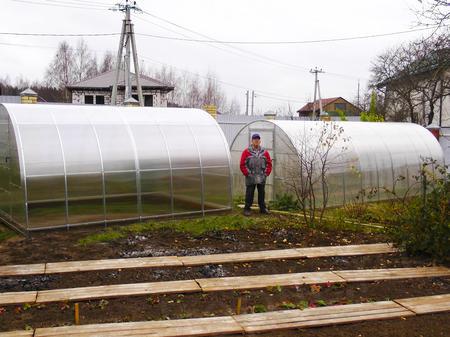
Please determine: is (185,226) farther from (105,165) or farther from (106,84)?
(106,84)

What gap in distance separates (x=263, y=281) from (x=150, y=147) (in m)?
5.95

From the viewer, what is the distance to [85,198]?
10297 mm

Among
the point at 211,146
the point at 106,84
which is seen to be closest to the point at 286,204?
the point at 211,146

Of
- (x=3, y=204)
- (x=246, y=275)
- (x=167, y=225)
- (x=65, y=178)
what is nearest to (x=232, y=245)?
(x=246, y=275)

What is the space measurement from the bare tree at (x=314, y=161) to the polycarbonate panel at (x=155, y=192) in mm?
3169

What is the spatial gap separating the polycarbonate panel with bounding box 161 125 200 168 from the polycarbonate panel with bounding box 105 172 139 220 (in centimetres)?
119

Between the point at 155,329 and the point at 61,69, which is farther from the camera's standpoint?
the point at 61,69

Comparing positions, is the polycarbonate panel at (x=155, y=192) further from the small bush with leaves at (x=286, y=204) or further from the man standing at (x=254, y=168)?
the small bush with leaves at (x=286, y=204)

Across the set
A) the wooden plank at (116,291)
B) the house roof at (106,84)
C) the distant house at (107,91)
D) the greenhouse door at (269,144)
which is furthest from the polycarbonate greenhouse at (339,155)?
the distant house at (107,91)

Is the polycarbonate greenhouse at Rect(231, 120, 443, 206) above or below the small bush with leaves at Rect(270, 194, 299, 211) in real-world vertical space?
above

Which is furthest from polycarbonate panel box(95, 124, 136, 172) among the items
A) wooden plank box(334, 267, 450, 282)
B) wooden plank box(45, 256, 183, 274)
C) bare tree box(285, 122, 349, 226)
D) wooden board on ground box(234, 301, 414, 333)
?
wooden board on ground box(234, 301, 414, 333)

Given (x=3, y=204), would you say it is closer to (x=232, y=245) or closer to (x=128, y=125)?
(x=128, y=125)

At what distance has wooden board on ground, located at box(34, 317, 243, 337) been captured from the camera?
14.8 ft

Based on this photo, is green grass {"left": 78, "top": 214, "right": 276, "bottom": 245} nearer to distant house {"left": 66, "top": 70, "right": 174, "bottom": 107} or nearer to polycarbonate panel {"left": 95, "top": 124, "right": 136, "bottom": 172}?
polycarbonate panel {"left": 95, "top": 124, "right": 136, "bottom": 172}
